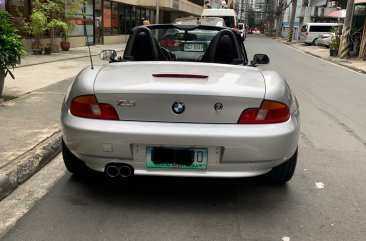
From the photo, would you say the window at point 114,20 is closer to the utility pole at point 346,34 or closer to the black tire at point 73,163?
the utility pole at point 346,34

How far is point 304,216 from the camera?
3.56m

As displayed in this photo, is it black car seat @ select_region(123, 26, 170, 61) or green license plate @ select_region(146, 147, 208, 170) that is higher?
black car seat @ select_region(123, 26, 170, 61)

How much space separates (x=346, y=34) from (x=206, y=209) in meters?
21.4

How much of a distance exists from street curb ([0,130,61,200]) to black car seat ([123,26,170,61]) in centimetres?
136

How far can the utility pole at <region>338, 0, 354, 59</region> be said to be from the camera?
22.2 meters

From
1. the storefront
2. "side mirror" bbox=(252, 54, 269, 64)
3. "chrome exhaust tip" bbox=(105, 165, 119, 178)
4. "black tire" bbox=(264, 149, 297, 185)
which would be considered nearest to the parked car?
the storefront

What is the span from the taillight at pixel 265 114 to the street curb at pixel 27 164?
215 centimetres

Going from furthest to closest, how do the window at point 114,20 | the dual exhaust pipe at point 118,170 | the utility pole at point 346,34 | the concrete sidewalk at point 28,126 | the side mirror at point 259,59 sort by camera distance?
the window at point 114,20 < the utility pole at point 346,34 < the side mirror at point 259,59 < the concrete sidewalk at point 28,126 < the dual exhaust pipe at point 118,170

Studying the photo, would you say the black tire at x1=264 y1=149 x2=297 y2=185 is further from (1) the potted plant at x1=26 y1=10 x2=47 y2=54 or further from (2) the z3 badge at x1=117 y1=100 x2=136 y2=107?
(1) the potted plant at x1=26 y1=10 x2=47 y2=54

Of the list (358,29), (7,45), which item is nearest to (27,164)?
(7,45)

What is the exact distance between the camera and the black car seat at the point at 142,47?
15.0 feet

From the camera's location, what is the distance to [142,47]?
4598mm

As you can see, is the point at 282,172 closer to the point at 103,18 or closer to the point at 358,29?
the point at 358,29

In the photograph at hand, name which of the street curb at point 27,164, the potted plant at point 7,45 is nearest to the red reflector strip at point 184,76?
the street curb at point 27,164
